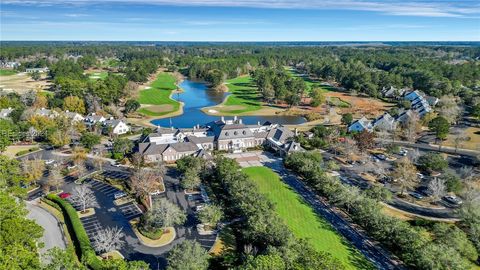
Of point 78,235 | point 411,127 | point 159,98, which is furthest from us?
point 159,98

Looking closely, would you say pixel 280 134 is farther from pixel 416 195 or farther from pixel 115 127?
pixel 115 127

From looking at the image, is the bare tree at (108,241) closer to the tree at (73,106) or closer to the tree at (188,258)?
the tree at (188,258)

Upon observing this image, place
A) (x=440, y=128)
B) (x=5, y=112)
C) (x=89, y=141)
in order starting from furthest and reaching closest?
1. (x=5, y=112)
2. (x=440, y=128)
3. (x=89, y=141)

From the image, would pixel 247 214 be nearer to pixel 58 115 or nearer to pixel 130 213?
pixel 130 213

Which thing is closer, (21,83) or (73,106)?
(73,106)

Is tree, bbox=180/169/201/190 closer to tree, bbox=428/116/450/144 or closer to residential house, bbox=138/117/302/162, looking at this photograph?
residential house, bbox=138/117/302/162

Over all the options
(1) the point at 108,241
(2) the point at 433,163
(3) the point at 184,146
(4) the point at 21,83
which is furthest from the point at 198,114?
(4) the point at 21,83

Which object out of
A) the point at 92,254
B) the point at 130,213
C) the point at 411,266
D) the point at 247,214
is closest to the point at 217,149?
the point at 130,213
